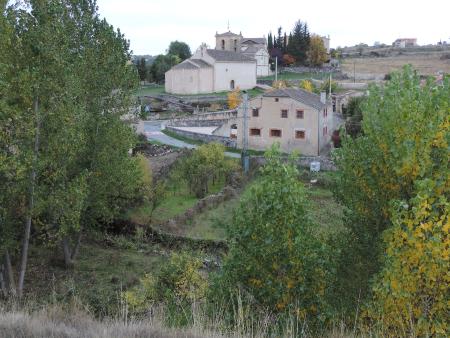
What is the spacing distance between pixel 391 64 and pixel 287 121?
7863cm

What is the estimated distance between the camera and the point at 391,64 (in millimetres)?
108688

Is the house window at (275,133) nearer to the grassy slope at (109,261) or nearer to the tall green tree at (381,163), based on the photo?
the grassy slope at (109,261)

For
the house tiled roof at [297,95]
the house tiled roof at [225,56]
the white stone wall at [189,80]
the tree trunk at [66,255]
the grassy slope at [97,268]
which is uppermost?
the house tiled roof at [225,56]

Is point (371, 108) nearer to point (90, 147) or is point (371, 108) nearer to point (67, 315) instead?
point (67, 315)

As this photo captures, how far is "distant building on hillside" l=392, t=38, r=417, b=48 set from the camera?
15112cm

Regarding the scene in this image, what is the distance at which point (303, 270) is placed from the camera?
8.46 metres

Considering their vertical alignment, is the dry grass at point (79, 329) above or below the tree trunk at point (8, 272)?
above

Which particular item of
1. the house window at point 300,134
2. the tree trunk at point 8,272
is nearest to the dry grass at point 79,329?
the tree trunk at point 8,272

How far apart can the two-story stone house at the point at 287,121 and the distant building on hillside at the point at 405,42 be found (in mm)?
123058

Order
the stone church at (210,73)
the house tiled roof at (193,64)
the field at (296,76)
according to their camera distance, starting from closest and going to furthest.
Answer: the house tiled roof at (193,64)
the stone church at (210,73)
the field at (296,76)

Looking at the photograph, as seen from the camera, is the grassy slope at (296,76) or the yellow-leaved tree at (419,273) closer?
the yellow-leaved tree at (419,273)

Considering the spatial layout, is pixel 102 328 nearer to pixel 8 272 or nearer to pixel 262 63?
pixel 8 272

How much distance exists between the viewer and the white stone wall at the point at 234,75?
239 ft

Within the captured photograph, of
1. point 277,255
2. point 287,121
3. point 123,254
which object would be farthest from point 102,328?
point 287,121
